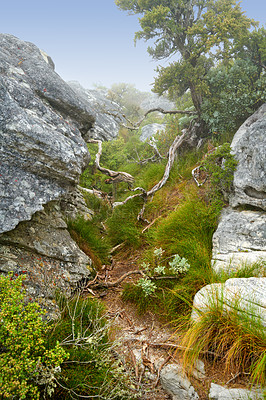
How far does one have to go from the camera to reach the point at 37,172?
13.7 feet

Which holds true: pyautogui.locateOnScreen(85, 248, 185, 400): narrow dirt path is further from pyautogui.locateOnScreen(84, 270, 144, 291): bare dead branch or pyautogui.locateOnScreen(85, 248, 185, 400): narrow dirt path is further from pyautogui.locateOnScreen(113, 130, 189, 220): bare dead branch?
pyautogui.locateOnScreen(113, 130, 189, 220): bare dead branch

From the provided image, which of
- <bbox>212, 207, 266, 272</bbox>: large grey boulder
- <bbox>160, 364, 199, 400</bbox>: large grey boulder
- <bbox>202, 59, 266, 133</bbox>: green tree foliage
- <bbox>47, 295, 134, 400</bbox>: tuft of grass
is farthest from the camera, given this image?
<bbox>202, 59, 266, 133</bbox>: green tree foliage

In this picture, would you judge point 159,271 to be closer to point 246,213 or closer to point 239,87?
point 246,213

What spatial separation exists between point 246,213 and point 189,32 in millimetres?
5875

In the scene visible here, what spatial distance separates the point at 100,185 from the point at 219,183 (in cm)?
418

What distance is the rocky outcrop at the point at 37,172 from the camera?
382cm

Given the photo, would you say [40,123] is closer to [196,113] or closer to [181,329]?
[181,329]

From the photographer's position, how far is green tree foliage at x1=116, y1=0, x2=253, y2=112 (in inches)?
289

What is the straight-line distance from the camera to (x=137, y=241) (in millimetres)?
5934

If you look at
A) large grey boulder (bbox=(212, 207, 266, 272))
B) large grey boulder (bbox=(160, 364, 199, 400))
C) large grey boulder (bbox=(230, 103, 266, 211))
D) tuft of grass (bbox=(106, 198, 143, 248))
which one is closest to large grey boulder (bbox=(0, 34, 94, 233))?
tuft of grass (bbox=(106, 198, 143, 248))

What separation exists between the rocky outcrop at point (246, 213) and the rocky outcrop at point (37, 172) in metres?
2.73

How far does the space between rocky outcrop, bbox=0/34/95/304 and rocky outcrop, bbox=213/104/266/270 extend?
8.97ft

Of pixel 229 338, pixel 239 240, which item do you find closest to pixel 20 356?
pixel 229 338

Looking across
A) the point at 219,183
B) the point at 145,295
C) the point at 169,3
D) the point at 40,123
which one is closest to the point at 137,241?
the point at 145,295
